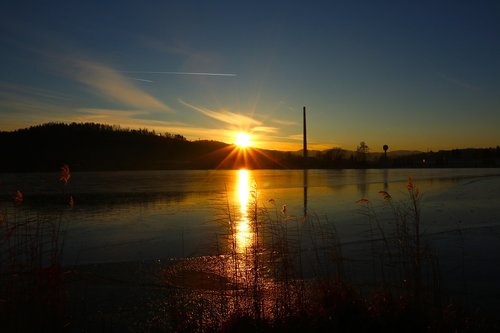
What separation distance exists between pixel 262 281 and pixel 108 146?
123687 mm

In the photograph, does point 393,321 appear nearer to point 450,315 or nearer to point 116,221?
point 450,315

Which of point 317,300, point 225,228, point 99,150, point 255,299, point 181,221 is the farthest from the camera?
point 99,150

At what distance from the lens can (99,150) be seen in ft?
388

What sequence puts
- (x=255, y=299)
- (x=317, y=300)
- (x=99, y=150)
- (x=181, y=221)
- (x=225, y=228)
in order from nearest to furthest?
1. (x=317, y=300)
2. (x=255, y=299)
3. (x=225, y=228)
4. (x=181, y=221)
5. (x=99, y=150)

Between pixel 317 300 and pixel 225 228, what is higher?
pixel 317 300

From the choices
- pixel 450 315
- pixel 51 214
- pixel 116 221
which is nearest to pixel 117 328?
pixel 450 315

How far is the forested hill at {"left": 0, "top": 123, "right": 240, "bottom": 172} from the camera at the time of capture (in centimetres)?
9681

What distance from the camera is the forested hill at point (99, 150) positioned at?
318 feet

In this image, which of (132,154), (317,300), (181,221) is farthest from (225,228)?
(132,154)

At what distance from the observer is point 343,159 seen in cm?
11419

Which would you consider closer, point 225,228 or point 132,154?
point 225,228

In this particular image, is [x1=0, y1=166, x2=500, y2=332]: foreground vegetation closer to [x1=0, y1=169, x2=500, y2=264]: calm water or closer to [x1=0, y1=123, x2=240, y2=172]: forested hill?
[x1=0, y1=169, x2=500, y2=264]: calm water

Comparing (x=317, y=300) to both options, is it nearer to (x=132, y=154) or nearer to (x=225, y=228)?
(x=225, y=228)

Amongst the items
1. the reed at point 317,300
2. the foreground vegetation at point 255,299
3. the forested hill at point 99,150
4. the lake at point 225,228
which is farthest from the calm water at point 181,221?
the forested hill at point 99,150
